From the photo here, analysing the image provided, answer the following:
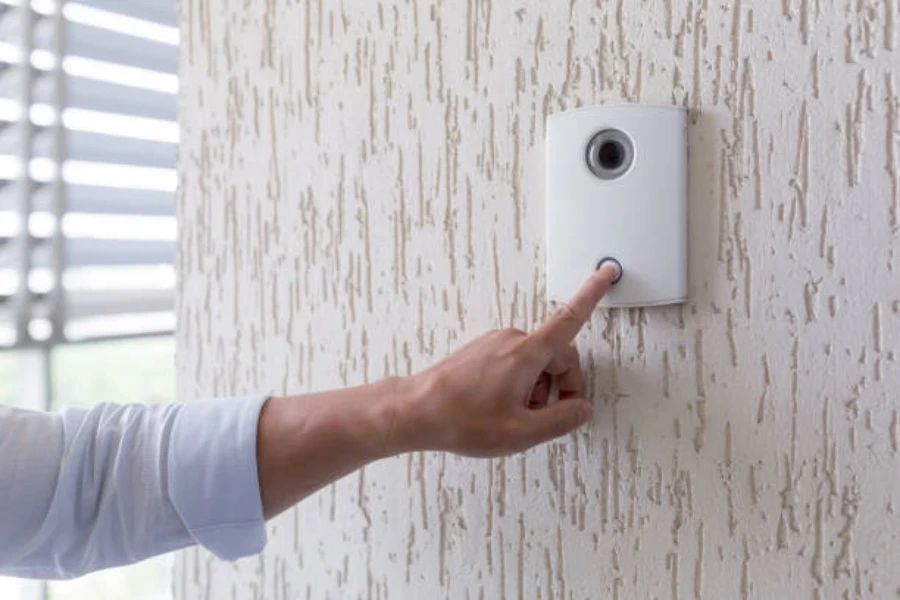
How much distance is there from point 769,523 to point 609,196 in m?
0.16

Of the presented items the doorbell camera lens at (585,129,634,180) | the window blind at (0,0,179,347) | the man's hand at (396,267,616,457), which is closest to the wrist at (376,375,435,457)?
the man's hand at (396,267,616,457)

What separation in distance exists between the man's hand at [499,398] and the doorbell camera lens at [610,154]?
1.8 inches

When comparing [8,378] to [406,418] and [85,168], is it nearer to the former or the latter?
[85,168]

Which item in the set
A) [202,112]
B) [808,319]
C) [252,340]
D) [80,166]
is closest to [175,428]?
[252,340]

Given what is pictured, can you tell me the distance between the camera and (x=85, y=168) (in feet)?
2.99

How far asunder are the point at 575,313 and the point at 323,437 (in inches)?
5.2

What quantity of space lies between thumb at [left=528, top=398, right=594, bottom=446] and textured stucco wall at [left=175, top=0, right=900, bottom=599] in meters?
0.02

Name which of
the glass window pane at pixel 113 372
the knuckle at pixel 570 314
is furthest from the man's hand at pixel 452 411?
the glass window pane at pixel 113 372

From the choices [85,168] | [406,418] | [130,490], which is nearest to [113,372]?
[85,168]

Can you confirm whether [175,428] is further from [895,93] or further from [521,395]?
[895,93]

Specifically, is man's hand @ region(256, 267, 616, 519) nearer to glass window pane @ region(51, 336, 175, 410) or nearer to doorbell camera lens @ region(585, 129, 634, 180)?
doorbell camera lens @ region(585, 129, 634, 180)

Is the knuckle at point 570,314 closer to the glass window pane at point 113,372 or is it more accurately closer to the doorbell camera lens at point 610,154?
the doorbell camera lens at point 610,154

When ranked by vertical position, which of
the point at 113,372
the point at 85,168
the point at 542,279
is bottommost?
the point at 113,372

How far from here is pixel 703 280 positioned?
37 cm
